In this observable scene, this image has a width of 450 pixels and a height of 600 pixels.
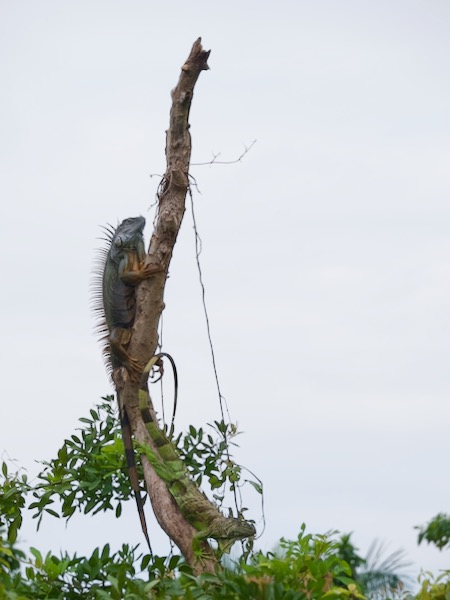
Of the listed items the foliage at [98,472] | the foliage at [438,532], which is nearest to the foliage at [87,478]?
the foliage at [98,472]

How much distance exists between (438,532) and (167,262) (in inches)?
179

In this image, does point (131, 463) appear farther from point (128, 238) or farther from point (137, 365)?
point (128, 238)

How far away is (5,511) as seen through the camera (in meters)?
6.82

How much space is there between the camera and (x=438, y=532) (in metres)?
9.53

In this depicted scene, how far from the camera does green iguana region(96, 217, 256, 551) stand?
636 centimetres

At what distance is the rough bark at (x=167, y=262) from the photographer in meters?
6.48

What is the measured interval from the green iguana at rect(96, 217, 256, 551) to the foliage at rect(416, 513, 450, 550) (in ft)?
12.6

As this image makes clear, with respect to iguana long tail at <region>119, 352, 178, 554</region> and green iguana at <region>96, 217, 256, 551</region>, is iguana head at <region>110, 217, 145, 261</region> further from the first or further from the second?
iguana long tail at <region>119, 352, 178, 554</region>

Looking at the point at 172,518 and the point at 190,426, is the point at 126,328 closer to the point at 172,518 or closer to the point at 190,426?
the point at 190,426

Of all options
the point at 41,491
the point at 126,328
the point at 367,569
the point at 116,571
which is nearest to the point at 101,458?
the point at 41,491

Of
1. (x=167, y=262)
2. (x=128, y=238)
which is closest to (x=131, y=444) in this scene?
(x=167, y=262)

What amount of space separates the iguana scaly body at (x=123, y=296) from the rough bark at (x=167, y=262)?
73 millimetres

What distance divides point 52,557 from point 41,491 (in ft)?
4.20

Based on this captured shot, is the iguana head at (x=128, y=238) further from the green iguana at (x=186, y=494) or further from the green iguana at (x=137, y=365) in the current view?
the green iguana at (x=186, y=494)
